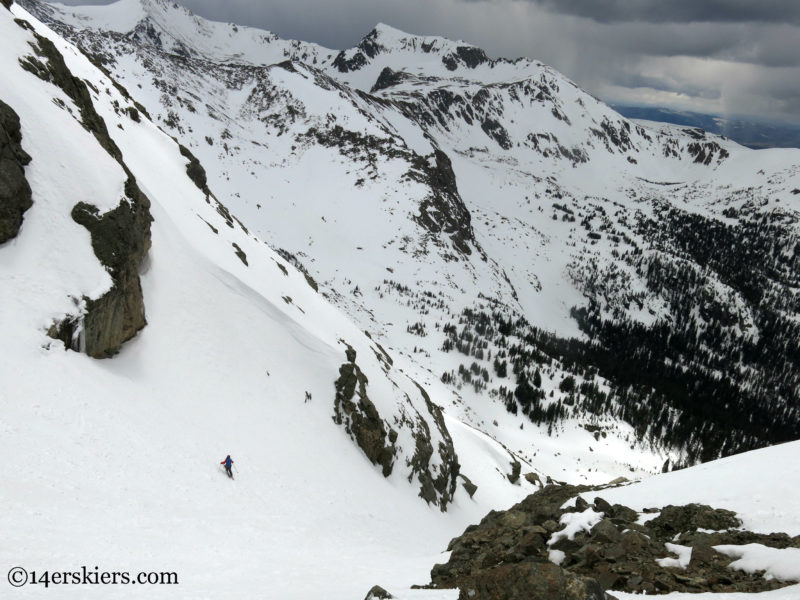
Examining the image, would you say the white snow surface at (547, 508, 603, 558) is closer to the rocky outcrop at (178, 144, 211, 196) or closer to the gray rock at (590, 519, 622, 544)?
the gray rock at (590, 519, 622, 544)

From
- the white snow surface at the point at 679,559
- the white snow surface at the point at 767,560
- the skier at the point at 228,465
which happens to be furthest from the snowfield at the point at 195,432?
the white snow surface at the point at 679,559

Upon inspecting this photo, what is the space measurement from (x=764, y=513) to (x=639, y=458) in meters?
103

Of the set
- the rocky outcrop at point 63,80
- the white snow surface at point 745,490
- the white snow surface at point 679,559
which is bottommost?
the white snow surface at point 679,559

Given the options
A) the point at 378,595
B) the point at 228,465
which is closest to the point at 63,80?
the point at 228,465

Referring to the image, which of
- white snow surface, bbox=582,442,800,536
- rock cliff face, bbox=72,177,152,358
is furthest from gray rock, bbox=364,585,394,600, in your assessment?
rock cliff face, bbox=72,177,152,358

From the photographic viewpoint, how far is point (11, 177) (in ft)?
63.8

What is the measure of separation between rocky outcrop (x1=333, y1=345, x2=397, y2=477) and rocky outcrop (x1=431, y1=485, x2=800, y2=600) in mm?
16569

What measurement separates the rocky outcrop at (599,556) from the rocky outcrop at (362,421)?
16.6 metres

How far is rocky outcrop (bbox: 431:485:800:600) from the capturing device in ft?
24.9

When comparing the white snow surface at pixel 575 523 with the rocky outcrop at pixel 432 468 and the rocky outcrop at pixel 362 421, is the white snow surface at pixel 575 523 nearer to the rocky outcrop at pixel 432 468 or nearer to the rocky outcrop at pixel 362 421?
the rocky outcrop at pixel 362 421

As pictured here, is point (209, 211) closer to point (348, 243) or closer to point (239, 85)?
point (348, 243)

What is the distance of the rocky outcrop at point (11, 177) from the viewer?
1886 centimetres

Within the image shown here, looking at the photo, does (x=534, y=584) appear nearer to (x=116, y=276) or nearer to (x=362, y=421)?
(x=116, y=276)

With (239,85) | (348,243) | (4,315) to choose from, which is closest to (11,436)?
(4,315)
